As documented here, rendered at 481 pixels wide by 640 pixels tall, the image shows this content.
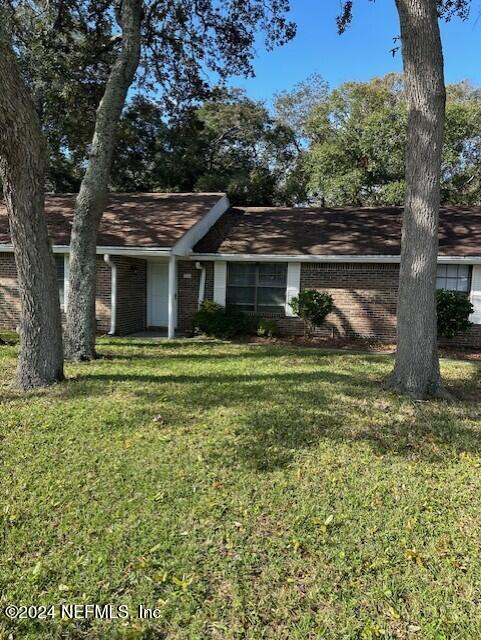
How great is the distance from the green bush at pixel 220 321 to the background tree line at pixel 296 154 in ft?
33.2

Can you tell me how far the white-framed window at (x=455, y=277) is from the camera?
12000mm

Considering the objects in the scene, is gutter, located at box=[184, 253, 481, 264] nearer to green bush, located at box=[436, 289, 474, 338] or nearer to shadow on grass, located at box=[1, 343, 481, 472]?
green bush, located at box=[436, 289, 474, 338]

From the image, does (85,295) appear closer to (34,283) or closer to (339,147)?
(34,283)

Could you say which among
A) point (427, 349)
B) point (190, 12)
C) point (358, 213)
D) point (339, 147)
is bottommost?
point (427, 349)

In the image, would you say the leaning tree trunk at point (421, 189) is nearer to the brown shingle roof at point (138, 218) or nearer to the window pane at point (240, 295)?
the brown shingle roof at point (138, 218)

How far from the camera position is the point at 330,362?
9.05m

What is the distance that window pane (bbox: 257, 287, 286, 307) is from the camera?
13.3 m

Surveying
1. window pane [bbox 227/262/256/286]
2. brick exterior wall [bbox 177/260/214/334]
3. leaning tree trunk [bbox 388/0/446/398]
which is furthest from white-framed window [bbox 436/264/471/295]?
leaning tree trunk [bbox 388/0/446/398]

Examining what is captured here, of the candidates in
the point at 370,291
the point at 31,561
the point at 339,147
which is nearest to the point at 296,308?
the point at 370,291

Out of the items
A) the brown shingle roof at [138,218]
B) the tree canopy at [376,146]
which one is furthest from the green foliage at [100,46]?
the tree canopy at [376,146]

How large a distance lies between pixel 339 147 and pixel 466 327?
13269mm

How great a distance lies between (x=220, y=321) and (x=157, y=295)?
10.2 ft

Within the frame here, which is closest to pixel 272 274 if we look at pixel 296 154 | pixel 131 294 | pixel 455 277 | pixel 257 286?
pixel 257 286

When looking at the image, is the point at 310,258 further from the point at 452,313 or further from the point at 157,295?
the point at 157,295
